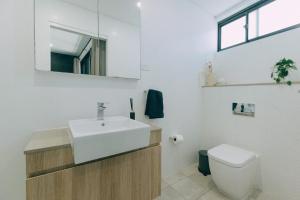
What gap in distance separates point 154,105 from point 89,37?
2.96 ft

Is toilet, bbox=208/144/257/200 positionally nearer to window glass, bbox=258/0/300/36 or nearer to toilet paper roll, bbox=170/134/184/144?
toilet paper roll, bbox=170/134/184/144

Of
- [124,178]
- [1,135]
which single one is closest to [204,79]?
[124,178]

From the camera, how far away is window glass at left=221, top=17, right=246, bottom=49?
81.0 inches

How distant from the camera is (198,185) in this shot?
165 cm

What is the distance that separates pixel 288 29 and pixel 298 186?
5.32 feet

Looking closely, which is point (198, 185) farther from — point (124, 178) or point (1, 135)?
point (1, 135)

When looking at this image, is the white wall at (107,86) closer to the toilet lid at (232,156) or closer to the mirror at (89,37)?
the mirror at (89,37)

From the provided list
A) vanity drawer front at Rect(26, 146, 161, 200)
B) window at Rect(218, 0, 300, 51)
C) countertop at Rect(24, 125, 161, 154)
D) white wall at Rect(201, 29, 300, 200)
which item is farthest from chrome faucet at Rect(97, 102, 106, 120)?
window at Rect(218, 0, 300, 51)

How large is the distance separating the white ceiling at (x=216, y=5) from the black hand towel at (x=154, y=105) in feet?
4.93

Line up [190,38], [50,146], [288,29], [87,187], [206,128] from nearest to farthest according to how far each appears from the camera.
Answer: [50,146] → [87,187] → [288,29] → [190,38] → [206,128]

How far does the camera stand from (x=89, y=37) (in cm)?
126

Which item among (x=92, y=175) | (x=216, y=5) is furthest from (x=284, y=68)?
(x=92, y=175)

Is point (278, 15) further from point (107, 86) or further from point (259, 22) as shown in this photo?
point (107, 86)

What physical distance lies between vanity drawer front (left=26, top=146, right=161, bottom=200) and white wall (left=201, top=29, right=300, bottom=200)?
47.1 inches
